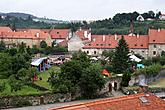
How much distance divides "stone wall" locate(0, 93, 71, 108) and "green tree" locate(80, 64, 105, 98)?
1888mm

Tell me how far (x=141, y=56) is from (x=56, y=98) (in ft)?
103

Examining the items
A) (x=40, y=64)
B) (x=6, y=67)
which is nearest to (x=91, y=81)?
(x=6, y=67)

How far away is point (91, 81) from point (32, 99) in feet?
20.8

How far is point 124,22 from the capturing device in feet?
394

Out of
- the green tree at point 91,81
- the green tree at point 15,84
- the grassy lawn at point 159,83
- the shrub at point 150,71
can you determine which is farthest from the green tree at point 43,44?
the green tree at point 15,84

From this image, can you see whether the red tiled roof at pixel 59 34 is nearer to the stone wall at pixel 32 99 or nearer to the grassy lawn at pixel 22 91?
the grassy lawn at pixel 22 91

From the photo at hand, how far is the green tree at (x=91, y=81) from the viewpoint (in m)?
40.8

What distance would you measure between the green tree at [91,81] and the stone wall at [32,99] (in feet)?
6.20

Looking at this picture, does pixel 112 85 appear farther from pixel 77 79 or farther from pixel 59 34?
pixel 59 34

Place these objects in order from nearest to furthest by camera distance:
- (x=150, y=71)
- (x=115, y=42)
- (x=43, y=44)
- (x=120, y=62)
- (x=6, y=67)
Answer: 1. (x=6, y=67)
2. (x=150, y=71)
3. (x=120, y=62)
4. (x=115, y=42)
5. (x=43, y=44)

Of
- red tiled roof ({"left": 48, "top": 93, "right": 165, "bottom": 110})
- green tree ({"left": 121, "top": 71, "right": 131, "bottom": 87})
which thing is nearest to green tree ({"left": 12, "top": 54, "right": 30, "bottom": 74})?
green tree ({"left": 121, "top": 71, "right": 131, "bottom": 87})

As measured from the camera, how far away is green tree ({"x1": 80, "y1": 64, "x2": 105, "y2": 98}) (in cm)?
4081

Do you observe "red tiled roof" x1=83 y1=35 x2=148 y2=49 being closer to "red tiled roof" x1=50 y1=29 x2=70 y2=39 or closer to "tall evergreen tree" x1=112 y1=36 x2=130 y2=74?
"tall evergreen tree" x1=112 y1=36 x2=130 y2=74

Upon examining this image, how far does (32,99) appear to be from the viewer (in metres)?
39.0
